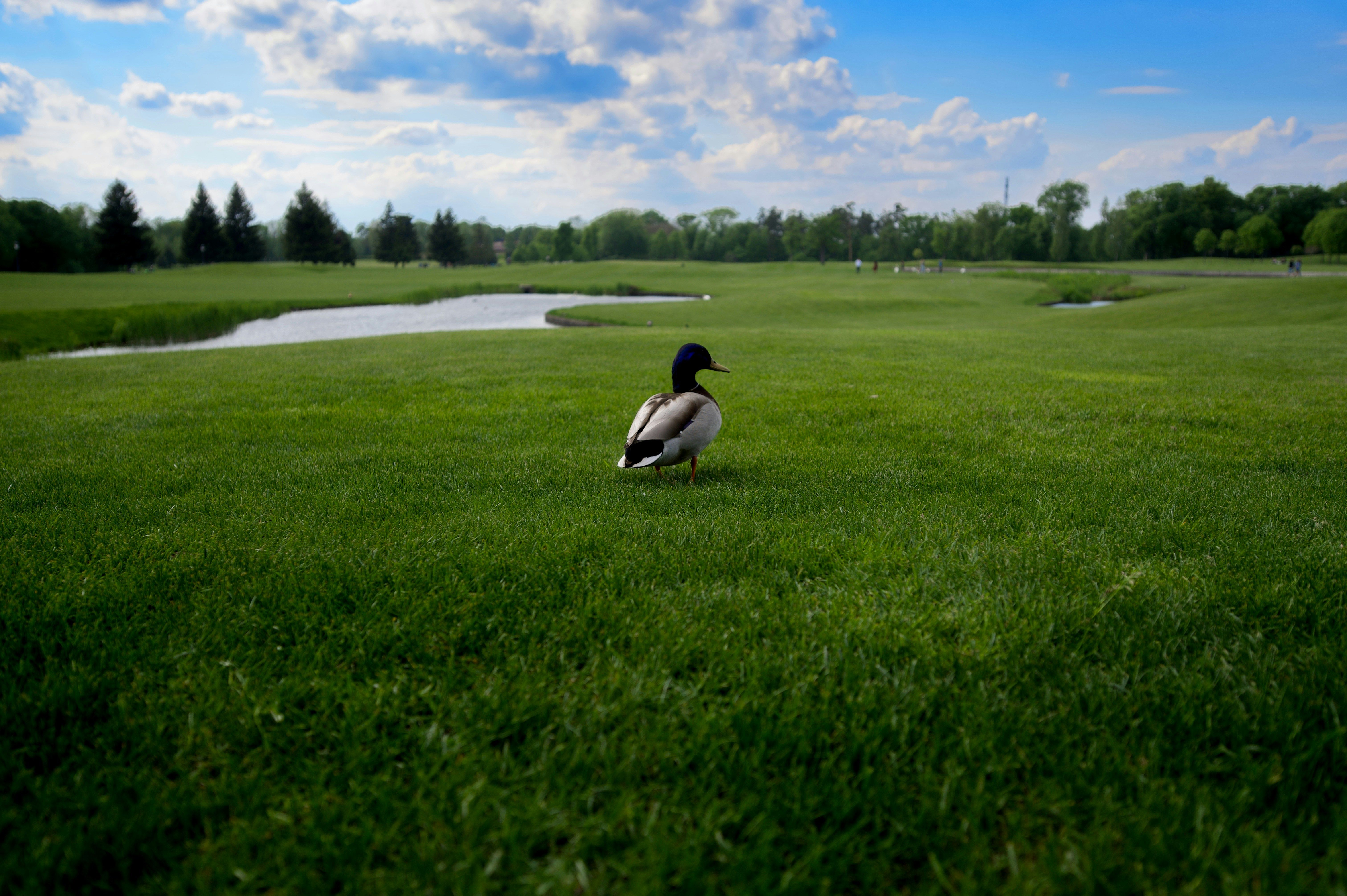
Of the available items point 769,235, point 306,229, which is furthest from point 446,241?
point 769,235

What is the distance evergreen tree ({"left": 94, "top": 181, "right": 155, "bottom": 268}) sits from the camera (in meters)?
71.7

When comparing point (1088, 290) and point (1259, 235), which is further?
point (1259, 235)

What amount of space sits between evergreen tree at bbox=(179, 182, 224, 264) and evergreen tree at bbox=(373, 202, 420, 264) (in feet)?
→ 68.8

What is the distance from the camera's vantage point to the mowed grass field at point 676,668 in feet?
6.66

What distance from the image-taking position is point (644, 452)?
491 cm

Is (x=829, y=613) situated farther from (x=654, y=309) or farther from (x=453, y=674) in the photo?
(x=654, y=309)

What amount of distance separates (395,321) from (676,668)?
34.2m

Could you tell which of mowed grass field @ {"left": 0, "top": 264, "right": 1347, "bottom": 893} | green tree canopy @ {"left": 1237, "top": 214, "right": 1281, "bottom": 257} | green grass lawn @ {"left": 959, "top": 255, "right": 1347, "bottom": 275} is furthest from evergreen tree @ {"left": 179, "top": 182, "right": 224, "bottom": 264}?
green tree canopy @ {"left": 1237, "top": 214, "right": 1281, "bottom": 257}

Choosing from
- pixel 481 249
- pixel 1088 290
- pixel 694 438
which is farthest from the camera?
pixel 481 249

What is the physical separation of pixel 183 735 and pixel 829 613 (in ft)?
8.21

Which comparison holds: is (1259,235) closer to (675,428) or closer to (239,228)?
(675,428)

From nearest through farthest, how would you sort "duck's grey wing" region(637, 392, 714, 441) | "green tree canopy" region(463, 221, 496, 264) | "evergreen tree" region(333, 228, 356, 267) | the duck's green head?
"duck's grey wing" region(637, 392, 714, 441), the duck's green head, "evergreen tree" region(333, 228, 356, 267), "green tree canopy" region(463, 221, 496, 264)

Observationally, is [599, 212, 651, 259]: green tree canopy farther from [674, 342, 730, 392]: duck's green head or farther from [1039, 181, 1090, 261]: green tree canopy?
[674, 342, 730, 392]: duck's green head

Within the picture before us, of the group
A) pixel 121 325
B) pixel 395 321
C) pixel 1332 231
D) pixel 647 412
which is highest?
pixel 1332 231
